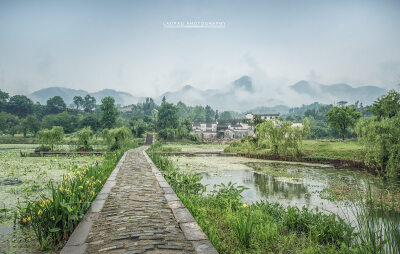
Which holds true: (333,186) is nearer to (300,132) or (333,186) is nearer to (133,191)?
(133,191)

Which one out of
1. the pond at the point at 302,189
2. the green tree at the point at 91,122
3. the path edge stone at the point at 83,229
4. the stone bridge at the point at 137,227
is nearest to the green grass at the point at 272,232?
the stone bridge at the point at 137,227

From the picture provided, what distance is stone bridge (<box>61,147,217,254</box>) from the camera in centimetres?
302

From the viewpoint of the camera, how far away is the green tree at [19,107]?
67938 millimetres

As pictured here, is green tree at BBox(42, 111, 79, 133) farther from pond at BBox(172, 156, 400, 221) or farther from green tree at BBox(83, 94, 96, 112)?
pond at BBox(172, 156, 400, 221)

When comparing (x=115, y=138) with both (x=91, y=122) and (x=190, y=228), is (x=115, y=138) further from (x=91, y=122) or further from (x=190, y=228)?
(x=91, y=122)

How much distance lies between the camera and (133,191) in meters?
5.82

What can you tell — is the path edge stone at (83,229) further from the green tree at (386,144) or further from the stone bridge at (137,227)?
the green tree at (386,144)

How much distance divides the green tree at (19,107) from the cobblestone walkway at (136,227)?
260 ft

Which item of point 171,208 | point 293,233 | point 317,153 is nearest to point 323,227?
point 293,233

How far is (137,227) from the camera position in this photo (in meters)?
3.62

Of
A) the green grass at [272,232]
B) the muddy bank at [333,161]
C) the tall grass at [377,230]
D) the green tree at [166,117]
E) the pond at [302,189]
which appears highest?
the green tree at [166,117]

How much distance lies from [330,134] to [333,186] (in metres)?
54.6

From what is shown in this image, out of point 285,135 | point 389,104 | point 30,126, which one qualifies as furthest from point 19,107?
point 389,104

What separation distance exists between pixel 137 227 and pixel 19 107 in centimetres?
8371
